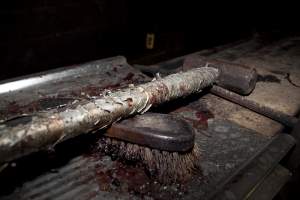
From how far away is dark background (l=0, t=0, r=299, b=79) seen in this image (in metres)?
2.84

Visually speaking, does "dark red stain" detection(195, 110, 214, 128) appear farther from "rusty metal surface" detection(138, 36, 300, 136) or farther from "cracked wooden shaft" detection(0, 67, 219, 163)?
"cracked wooden shaft" detection(0, 67, 219, 163)

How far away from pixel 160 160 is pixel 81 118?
0.34 metres

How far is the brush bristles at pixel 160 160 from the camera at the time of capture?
3.57ft

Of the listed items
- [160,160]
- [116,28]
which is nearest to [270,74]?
[160,160]

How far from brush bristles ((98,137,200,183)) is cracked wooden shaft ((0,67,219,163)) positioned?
5.4 inches

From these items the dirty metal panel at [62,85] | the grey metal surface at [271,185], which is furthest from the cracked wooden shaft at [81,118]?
the grey metal surface at [271,185]

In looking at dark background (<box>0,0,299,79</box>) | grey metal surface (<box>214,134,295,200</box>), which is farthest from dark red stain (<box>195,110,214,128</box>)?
dark background (<box>0,0,299,79</box>)

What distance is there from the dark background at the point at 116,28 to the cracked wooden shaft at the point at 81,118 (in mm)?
2077

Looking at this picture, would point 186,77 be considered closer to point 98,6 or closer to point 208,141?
point 208,141

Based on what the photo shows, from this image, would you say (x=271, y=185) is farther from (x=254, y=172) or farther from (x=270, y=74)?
(x=270, y=74)

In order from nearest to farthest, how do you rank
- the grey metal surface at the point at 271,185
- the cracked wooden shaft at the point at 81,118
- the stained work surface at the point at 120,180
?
1. the cracked wooden shaft at the point at 81,118
2. the stained work surface at the point at 120,180
3. the grey metal surface at the point at 271,185

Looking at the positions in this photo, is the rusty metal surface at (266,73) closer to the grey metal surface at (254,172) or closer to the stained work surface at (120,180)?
the grey metal surface at (254,172)

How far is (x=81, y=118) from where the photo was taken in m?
1.01

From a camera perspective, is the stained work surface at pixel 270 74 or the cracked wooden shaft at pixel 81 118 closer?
the cracked wooden shaft at pixel 81 118
